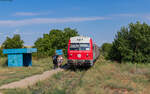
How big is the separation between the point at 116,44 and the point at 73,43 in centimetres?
1392

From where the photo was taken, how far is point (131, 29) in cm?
3027

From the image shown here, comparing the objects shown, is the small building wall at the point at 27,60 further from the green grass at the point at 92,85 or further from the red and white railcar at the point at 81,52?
the green grass at the point at 92,85

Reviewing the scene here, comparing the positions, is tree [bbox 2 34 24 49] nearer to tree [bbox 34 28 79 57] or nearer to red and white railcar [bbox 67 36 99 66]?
tree [bbox 34 28 79 57]

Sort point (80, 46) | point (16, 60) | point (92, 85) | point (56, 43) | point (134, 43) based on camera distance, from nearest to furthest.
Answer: point (92, 85), point (80, 46), point (16, 60), point (134, 43), point (56, 43)

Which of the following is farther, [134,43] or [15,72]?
[134,43]

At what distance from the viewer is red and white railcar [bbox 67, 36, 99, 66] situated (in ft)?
59.3

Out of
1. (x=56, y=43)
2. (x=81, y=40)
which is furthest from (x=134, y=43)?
(x=56, y=43)

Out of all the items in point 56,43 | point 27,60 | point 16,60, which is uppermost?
point 56,43

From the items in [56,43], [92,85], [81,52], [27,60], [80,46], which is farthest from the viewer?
[56,43]

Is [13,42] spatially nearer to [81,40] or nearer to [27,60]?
[27,60]

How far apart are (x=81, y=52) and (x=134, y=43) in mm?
14162

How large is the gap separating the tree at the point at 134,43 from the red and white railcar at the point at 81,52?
12.2m

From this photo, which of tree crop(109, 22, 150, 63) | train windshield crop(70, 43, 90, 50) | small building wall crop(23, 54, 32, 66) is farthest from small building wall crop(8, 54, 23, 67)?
tree crop(109, 22, 150, 63)

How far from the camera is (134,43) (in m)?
29.7
